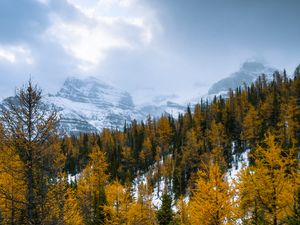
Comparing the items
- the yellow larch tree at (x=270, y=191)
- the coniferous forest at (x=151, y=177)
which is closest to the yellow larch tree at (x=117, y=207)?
the coniferous forest at (x=151, y=177)

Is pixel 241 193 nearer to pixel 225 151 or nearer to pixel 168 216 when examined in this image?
pixel 168 216

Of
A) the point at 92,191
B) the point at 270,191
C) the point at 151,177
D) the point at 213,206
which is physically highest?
the point at 151,177

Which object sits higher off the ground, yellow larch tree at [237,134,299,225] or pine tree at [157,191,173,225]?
yellow larch tree at [237,134,299,225]

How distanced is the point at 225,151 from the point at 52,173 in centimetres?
7066

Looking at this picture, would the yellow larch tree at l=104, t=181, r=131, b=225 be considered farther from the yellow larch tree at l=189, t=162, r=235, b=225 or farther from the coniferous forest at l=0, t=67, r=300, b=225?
the yellow larch tree at l=189, t=162, r=235, b=225

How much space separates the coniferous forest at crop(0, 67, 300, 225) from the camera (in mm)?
13086

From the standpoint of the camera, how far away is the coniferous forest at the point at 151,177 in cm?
1309

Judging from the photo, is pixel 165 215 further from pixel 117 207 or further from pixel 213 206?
pixel 213 206

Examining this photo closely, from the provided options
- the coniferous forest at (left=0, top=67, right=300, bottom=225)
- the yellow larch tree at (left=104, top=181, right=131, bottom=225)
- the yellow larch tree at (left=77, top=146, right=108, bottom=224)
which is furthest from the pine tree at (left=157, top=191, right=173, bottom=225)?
the yellow larch tree at (left=77, top=146, right=108, bottom=224)

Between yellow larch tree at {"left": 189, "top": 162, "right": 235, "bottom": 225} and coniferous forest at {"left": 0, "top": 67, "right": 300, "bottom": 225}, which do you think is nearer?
coniferous forest at {"left": 0, "top": 67, "right": 300, "bottom": 225}

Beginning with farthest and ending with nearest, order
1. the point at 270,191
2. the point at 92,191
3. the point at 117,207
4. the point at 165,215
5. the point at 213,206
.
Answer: the point at 92,191
the point at 117,207
the point at 165,215
the point at 213,206
the point at 270,191

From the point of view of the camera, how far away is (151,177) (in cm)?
8319

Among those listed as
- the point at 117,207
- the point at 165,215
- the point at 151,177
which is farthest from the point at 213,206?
Result: the point at 151,177

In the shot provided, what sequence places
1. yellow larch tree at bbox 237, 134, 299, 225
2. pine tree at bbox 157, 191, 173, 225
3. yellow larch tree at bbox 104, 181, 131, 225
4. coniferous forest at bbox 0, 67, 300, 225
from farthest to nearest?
pine tree at bbox 157, 191, 173, 225, yellow larch tree at bbox 104, 181, 131, 225, yellow larch tree at bbox 237, 134, 299, 225, coniferous forest at bbox 0, 67, 300, 225
